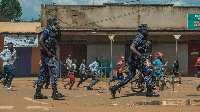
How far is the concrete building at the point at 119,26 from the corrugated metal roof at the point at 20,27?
983mm

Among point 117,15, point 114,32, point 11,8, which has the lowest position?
point 114,32

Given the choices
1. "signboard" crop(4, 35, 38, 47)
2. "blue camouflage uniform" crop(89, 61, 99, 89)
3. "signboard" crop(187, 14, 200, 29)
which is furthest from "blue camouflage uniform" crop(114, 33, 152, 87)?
"signboard" crop(187, 14, 200, 29)

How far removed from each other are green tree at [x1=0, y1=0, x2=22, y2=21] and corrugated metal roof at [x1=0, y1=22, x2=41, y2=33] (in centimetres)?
3682

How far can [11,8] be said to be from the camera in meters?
60.3

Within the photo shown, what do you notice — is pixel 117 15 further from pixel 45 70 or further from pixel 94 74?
pixel 45 70

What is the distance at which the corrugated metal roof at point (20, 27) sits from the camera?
22172 millimetres

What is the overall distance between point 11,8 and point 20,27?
129ft

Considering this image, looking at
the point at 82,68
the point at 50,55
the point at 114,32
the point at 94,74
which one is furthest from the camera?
the point at 114,32

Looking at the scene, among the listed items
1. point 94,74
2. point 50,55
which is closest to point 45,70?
point 50,55

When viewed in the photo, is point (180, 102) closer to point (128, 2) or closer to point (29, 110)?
point (29, 110)

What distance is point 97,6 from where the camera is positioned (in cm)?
2277

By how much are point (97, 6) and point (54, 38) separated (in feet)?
55.8

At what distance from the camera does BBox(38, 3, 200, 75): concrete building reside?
72.5 ft

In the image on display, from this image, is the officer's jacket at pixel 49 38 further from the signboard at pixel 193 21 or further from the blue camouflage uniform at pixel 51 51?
the signboard at pixel 193 21
